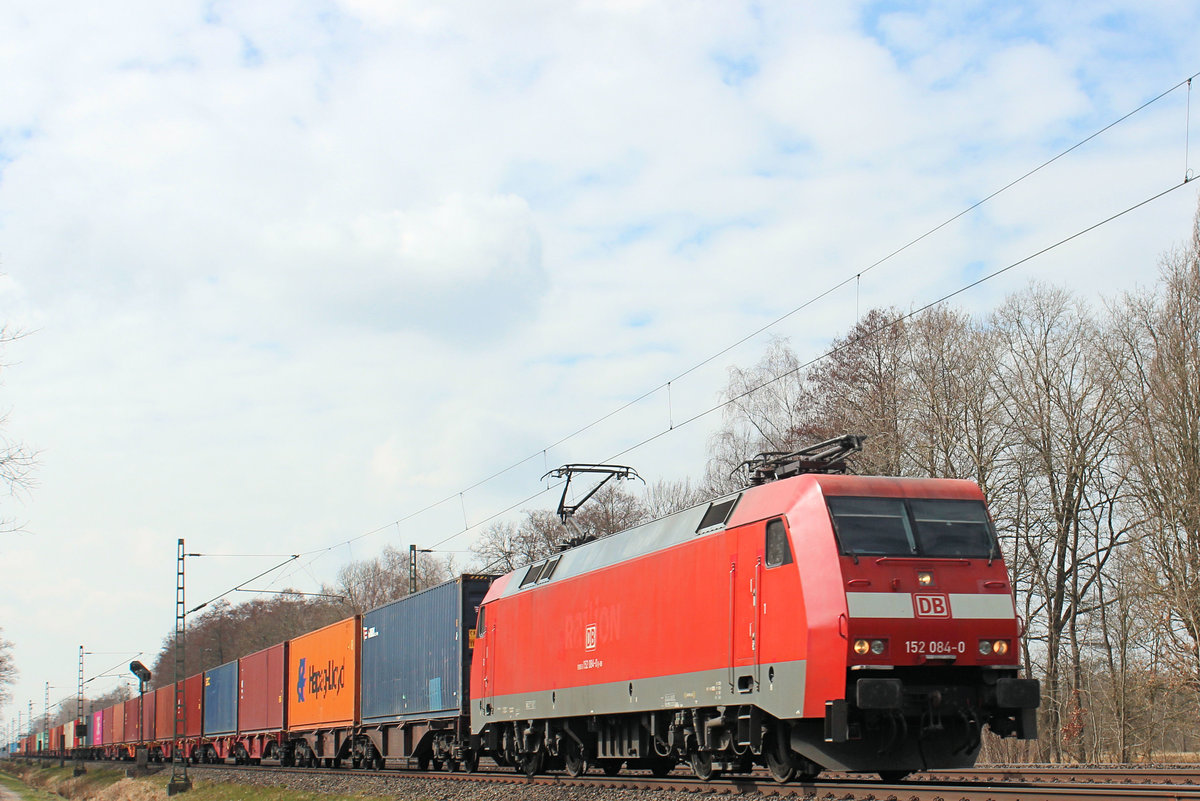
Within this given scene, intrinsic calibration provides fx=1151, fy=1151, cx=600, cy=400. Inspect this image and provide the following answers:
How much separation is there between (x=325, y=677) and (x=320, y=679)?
558mm

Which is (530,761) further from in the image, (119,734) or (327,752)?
(119,734)

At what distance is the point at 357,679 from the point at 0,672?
80.4 m

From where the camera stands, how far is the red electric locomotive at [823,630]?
11828 millimetres

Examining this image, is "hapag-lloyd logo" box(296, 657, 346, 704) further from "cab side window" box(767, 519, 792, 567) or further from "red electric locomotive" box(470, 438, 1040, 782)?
"cab side window" box(767, 519, 792, 567)

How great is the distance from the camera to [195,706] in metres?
48.9

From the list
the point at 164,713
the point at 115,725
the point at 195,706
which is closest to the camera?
the point at 195,706

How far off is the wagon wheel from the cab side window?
6.83 meters

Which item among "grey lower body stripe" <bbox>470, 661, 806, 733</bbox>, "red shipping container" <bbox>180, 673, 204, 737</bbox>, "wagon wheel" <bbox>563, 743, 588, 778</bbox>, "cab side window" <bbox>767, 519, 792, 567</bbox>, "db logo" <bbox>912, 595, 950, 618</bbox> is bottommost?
"red shipping container" <bbox>180, 673, 204, 737</bbox>

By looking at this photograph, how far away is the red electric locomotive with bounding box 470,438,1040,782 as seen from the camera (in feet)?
38.8

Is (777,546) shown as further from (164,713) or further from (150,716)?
(150,716)

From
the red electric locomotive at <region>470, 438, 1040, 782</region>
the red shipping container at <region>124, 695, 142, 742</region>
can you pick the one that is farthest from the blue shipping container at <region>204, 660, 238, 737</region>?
the red electric locomotive at <region>470, 438, 1040, 782</region>

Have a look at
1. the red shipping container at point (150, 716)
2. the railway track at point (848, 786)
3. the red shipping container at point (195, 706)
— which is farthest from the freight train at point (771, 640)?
the red shipping container at point (150, 716)

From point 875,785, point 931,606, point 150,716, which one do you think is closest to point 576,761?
point 875,785

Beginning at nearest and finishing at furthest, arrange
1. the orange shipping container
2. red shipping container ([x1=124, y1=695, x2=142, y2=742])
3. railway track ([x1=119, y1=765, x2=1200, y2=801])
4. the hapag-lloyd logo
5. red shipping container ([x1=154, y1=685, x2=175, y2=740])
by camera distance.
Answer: railway track ([x1=119, y1=765, x2=1200, y2=801]) → the orange shipping container → the hapag-lloyd logo → red shipping container ([x1=154, y1=685, x2=175, y2=740]) → red shipping container ([x1=124, y1=695, x2=142, y2=742])
